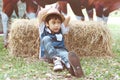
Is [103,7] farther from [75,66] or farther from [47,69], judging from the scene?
[75,66]

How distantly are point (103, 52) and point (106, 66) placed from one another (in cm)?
83

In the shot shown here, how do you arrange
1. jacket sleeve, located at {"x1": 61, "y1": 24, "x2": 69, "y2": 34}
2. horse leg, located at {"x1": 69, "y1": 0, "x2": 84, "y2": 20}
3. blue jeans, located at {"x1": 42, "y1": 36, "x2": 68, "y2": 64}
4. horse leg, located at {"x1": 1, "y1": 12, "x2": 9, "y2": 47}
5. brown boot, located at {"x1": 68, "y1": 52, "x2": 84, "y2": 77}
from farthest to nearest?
1. horse leg, located at {"x1": 1, "y1": 12, "x2": 9, "y2": 47}
2. horse leg, located at {"x1": 69, "y1": 0, "x2": 84, "y2": 20}
3. jacket sleeve, located at {"x1": 61, "y1": 24, "x2": 69, "y2": 34}
4. blue jeans, located at {"x1": 42, "y1": 36, "x2": 68, "y2": 64}
5. brown boot, located at {"x1": 68, "y1": 52, "x2": 84, "y2": 77}

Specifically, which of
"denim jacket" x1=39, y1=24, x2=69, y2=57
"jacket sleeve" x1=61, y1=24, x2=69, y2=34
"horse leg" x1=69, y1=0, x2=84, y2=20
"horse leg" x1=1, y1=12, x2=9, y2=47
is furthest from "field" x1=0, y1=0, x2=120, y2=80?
"horse leg" x1=69, y1=0, x2=84, y2=20

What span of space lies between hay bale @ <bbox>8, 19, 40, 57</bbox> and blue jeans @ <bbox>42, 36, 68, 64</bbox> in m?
0.64

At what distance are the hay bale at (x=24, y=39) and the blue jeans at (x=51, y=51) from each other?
A: 636 mm

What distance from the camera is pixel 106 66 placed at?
4.47 metres

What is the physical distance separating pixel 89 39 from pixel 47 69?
1262mm

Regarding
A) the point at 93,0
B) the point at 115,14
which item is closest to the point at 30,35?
the point at 93,0

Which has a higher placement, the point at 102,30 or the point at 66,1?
the point at 66,1

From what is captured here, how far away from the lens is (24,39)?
17.1 ft

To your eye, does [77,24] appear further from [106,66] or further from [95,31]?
[106,66]

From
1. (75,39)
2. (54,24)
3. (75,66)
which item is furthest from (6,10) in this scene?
(75,66)

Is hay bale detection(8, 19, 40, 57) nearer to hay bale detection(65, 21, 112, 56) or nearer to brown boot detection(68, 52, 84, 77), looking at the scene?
hay bale detection(65, 21, 112, 56)

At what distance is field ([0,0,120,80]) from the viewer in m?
3.84
